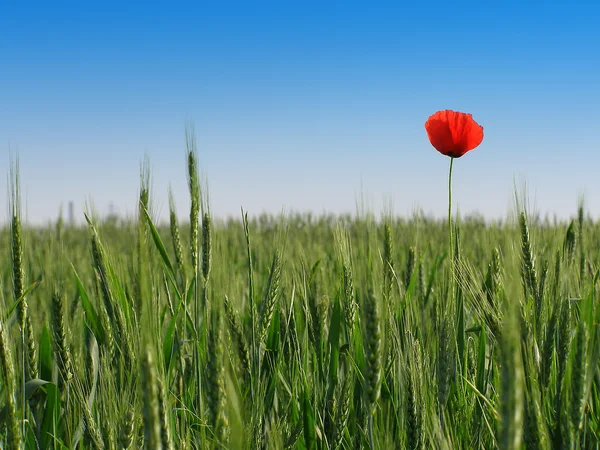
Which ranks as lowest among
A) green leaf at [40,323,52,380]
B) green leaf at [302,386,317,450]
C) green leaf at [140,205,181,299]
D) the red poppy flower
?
green leaf at [302,386,317,450]

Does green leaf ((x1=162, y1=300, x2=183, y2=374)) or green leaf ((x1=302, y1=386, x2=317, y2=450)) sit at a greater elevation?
green leaf ((x1=162, y1=300, x2=183, y2=374))

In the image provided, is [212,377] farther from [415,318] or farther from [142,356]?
[415,318]

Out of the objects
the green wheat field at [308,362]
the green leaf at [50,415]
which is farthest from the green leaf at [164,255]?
the green leaf at [50,415]

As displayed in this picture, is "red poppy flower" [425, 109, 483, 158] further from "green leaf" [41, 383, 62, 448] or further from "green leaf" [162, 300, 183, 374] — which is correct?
"green leaf" [41, 383, 62, 448]

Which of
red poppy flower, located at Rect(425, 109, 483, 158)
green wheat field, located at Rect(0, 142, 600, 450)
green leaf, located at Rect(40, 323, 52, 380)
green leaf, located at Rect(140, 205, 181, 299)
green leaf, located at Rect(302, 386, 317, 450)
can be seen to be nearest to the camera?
green wheat field, located at Rect(0, 142, 600, 450)

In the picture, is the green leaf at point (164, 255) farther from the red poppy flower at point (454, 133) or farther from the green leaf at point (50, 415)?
the red poppy flower at point (454, 133)

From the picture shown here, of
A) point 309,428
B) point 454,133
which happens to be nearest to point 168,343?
point 309,428

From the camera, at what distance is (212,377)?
1.02 metres

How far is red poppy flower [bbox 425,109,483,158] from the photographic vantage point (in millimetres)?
2123

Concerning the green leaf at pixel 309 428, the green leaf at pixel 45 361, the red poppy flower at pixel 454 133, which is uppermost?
the red poppy flower at pixel 454 133

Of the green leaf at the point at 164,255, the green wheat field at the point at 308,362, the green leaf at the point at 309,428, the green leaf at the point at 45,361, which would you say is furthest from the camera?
the green leaf at the point at 45,361

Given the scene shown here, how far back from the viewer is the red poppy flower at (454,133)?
6.97 ft

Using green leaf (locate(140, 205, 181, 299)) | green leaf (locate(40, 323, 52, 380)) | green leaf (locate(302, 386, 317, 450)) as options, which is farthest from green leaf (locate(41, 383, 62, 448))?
green leaf (locate(302, 386, 317, 450))

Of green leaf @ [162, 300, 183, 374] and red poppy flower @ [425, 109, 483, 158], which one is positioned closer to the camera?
green leaf @ [162, 300, 183, 374]
